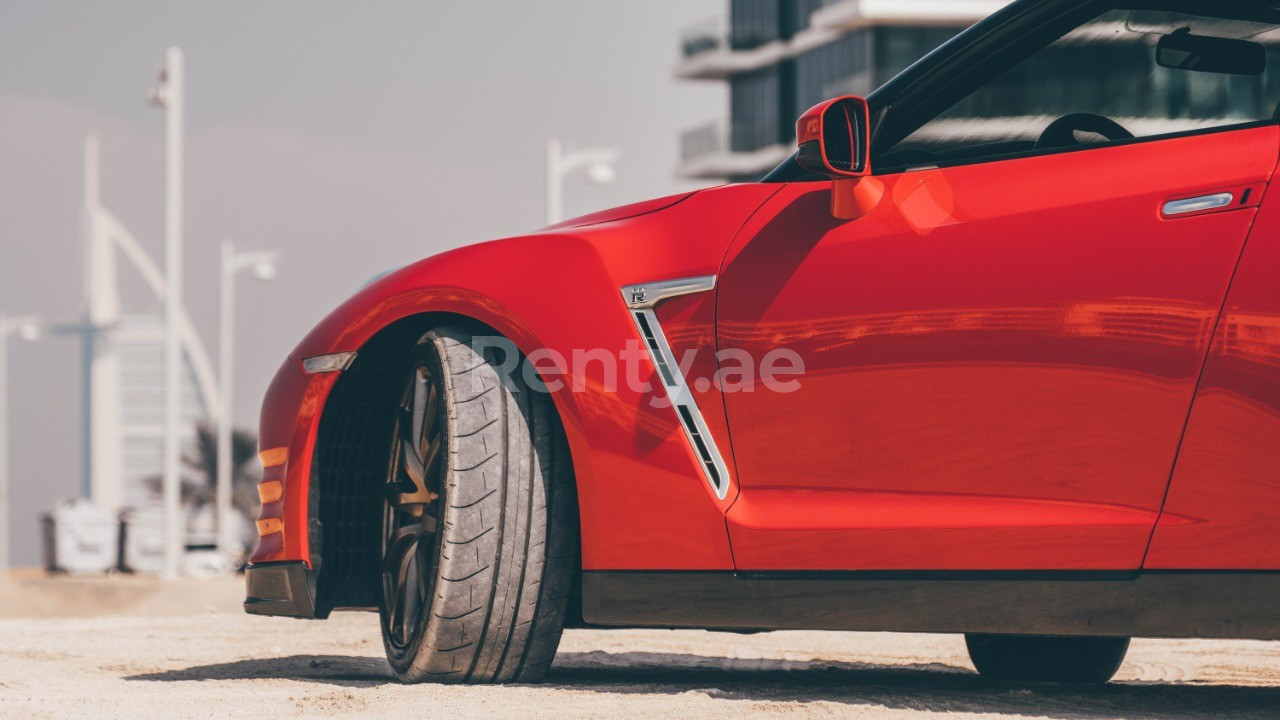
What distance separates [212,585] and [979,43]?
1863cm

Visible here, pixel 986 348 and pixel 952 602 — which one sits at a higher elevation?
pixel 986 348

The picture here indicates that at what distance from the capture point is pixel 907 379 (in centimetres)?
339

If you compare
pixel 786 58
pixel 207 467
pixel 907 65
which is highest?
pixel 786 58

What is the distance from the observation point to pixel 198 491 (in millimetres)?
82750

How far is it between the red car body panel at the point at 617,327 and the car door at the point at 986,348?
0.25 feet

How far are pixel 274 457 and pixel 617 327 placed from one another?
3.87 feet

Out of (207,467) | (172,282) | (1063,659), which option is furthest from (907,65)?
(207,467)

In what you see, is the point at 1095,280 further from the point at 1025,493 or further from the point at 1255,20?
the point at 1255,20

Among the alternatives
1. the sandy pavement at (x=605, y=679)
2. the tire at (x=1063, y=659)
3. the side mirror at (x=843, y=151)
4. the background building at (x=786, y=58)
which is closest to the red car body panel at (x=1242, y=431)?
the sandy pavement at (x=605, y=679)

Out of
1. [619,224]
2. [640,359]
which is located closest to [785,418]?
[640,359]

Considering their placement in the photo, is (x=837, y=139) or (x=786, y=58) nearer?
(x=837, y=139)

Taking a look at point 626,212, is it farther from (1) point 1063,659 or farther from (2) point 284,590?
(1) point 1063,659

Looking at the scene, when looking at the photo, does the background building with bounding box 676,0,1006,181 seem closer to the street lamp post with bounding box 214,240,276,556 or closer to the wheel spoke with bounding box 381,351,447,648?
the street lamp post with bounding box 214,240,276,556

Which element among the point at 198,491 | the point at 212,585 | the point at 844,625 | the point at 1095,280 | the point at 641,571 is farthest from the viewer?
the point at 198,491
